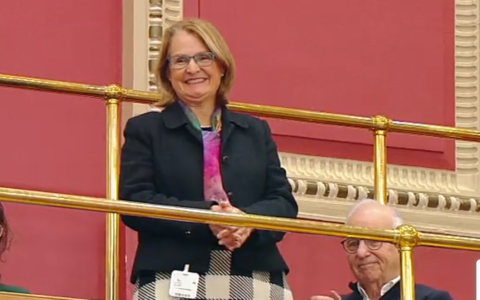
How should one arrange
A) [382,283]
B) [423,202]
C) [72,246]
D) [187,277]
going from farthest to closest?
[423,202] → [72,246] → [382,283] → [187,277]

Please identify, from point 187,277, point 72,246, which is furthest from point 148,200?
point 72,246

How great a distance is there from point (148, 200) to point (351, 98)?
2230 millimetres

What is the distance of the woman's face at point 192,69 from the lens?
16.0ft

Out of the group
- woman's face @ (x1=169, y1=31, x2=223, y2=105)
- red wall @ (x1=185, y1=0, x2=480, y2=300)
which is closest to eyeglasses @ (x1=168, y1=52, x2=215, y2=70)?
woman's face @ (x1=169, y1=31, x2=223, y2=105)

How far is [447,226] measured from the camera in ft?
22.1

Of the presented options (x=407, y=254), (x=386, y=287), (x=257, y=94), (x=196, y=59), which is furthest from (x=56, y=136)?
(x=407, y=254)

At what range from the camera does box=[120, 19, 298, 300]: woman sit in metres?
4.67

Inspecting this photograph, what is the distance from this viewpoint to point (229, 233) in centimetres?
466

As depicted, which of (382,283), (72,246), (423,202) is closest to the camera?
(382,283)

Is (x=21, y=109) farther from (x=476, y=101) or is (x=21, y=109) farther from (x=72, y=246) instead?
(x=476, y=101)

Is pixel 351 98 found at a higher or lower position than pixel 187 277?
higher

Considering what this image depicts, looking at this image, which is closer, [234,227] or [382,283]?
[234,227]

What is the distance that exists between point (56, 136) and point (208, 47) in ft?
5.00

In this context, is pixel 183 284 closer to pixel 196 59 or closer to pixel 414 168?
pixel 196 59
